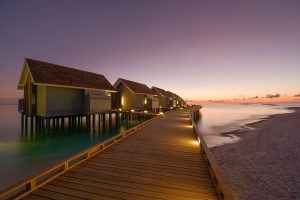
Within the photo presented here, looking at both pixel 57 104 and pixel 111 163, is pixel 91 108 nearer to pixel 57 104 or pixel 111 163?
pixel 57 104

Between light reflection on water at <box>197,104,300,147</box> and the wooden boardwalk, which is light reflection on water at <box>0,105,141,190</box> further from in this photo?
light reflection on water at <box>197,104,300,147</box>

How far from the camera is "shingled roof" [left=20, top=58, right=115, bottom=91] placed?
54.9 feet

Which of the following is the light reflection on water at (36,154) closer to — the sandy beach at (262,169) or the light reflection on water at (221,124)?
the sandy beach at (262,169)

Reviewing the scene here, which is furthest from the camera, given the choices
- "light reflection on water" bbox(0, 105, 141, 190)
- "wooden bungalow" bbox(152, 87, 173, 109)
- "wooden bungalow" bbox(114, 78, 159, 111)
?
"wooden bungalow" bbox(152, 87, 173, 109)

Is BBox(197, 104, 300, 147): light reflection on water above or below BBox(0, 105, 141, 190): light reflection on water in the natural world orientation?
below

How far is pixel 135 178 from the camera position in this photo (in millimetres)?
4895

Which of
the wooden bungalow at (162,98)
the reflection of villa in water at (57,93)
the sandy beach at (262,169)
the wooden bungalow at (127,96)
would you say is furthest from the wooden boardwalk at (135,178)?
the wooden bungalow at (162,98)

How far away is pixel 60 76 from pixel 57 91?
6.06 ft

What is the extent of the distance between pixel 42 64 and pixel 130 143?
15.1m

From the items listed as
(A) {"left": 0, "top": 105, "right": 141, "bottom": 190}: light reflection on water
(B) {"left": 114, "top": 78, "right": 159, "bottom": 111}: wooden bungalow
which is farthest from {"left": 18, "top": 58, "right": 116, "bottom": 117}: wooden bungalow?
(B) {"left": 114, "top": 78, "right": 159, "bottom": 111}: wooden bungalow

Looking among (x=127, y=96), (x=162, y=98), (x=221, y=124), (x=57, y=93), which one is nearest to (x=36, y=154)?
(x=57, y=93)

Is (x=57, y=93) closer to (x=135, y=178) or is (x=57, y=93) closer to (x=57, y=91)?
(x=57, y=91)

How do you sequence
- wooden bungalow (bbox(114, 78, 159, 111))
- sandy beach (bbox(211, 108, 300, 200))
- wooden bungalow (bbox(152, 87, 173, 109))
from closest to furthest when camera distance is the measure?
sandy beach (bbox(211, 108, 300, 200)) → wooden bungalow (bbox(114, 78, 159, 111)) → wooden bungalow (bbox(152, 87, 173, 109))

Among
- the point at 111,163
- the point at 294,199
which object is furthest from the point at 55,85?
the point at 294,199
